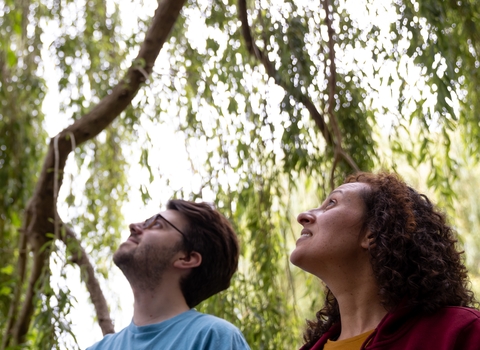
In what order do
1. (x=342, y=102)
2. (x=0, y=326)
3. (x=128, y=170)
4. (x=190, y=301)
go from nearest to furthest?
(x=190, y=301), (x=342, y=102), (x=0, y=326), (x=128, y=170)

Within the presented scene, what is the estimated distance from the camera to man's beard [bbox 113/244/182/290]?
206 cm

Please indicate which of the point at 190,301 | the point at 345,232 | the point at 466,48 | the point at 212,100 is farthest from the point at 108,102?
the point at 345,232

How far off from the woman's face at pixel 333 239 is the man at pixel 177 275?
0.39 meters

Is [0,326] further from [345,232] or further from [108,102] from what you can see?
[345,232]

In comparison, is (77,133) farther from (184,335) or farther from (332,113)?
(184,335)

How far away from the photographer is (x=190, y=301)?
212cm

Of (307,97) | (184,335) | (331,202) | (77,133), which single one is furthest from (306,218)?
(77,133)

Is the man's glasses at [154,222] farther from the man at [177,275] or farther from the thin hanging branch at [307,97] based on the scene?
the thin hanging branch at [307,97]

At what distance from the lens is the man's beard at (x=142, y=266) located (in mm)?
2061

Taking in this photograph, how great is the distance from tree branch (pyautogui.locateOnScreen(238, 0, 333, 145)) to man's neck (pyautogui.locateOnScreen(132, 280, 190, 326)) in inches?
34.3

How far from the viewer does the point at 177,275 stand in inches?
82.9

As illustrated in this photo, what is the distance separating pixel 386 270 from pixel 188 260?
2.66 ft

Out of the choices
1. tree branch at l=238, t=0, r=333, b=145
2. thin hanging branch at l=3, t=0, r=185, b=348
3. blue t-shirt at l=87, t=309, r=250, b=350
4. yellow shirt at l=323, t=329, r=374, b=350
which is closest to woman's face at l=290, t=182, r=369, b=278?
yellow shirt at l=323, t=329, r=374, b=350

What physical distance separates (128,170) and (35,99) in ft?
1.96
